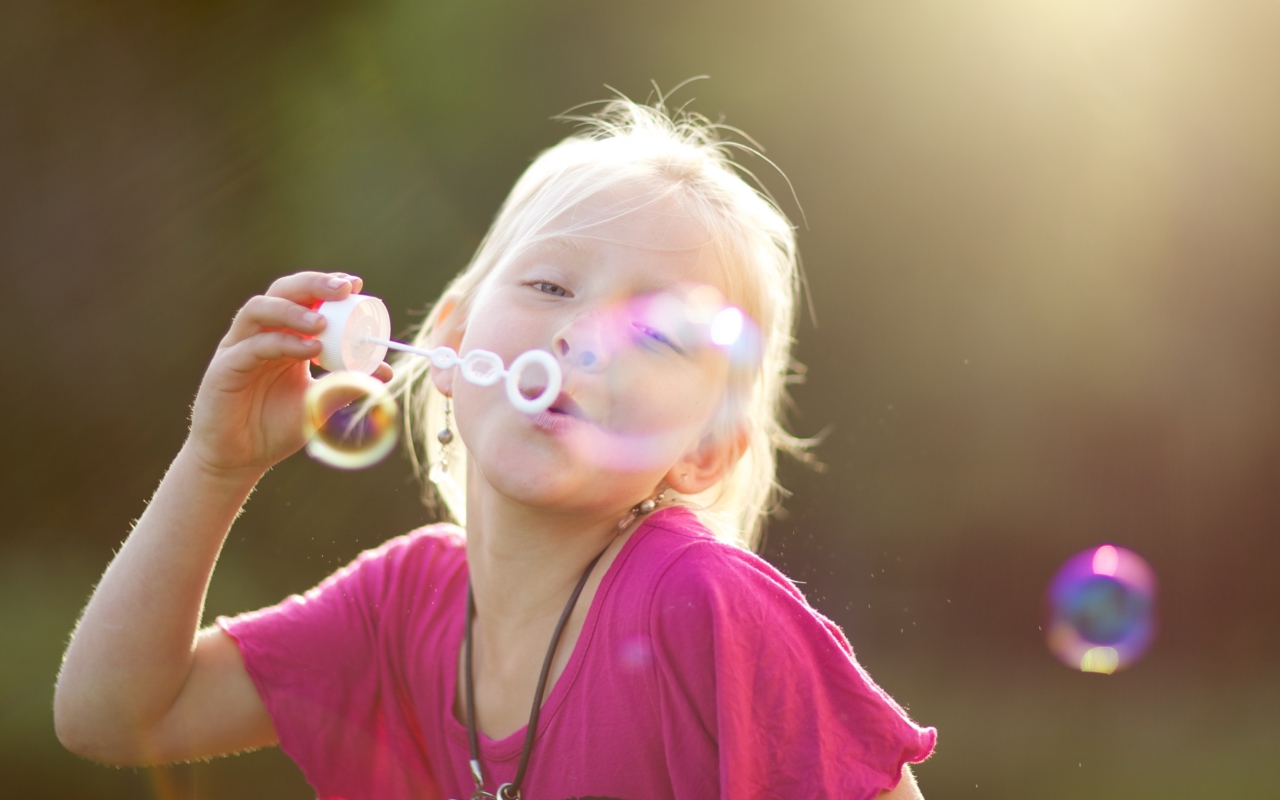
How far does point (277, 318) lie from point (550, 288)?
0.23 metres

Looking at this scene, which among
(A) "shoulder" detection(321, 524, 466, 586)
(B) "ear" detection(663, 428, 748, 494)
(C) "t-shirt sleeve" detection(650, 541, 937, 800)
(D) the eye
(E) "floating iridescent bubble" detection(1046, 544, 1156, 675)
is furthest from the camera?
(E) "floating iridescent bubble" detection(1046, 544, 1156, 675)

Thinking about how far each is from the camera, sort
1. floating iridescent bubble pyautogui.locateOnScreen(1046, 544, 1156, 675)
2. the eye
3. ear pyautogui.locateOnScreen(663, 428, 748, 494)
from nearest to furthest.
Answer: the eye → ear pyautogui.locateOnScreen(663, 428, 748, 494) → floating iridescent bubble pyautogui.locateOnScreen(1046, 544, 1156, 675)

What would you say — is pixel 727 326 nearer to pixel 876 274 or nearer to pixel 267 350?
pixel 267 350

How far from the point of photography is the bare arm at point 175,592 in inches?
39.1

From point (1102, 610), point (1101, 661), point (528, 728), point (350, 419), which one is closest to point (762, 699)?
point (528, 728)

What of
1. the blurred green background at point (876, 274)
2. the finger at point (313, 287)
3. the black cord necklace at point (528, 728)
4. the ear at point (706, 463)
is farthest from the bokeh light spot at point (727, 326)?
the blurred green background at point (876, 274)

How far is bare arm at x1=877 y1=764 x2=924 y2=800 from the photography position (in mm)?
824

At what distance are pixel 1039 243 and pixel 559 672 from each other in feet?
5.48

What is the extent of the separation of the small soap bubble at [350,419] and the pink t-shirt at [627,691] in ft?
0.70

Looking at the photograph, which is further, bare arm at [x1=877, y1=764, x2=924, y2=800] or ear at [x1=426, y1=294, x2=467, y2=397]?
ear at [x1=426, y1=294, x2=467, y2=397]

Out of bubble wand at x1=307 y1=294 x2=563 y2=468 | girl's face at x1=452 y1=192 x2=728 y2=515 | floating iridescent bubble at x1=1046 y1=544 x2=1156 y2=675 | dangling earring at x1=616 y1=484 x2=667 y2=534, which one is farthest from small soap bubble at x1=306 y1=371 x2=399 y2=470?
floating iridescent bubble at x1=1046 y1=544 x2=1156 y2=675

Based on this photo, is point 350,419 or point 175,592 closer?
point 175,592

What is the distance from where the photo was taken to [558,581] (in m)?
1.01

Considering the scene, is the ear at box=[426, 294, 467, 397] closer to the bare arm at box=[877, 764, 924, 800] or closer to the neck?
the neck
